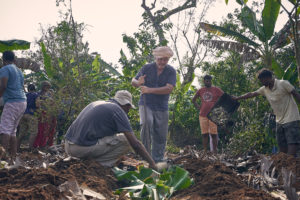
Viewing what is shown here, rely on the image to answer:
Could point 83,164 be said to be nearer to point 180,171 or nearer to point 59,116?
point 180,171

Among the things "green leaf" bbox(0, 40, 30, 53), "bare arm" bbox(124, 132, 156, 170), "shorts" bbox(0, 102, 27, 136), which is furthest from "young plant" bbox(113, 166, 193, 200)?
"green leaf" bbox(0, 40, 30, 53)

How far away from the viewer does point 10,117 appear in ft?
16.7

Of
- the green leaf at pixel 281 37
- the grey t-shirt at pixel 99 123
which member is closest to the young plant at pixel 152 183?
the grey t-shirt at pixel 99 123

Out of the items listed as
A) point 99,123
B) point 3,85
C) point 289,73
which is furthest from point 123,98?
point 289,73

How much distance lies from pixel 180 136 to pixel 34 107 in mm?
5589

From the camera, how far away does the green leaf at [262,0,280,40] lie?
Result: 807 centimetres

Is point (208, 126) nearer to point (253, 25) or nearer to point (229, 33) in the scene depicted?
point (229, 33)

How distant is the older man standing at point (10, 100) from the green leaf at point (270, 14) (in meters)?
5.97

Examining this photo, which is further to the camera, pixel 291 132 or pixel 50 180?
pixel 291 132

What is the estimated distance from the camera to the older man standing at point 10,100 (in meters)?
4.99

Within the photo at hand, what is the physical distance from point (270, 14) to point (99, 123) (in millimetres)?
6132

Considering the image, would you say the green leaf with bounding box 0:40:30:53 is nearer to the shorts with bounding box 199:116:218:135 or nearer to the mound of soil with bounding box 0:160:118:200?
the shorts with bounding box 199:116:218:135

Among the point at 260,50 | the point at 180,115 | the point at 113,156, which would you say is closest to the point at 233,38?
the point at 260,50

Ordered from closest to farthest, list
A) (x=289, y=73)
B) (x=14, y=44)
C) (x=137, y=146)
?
(x=137, y=146) → (x=289, y=73) → (x=14, y=44)
